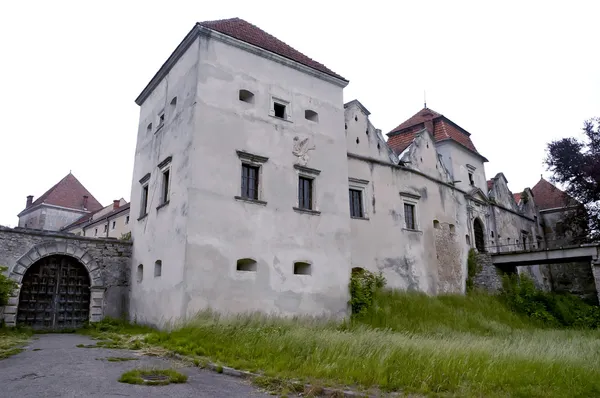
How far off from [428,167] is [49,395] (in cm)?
2019

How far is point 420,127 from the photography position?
25.8 metres

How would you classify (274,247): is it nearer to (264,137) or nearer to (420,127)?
(264,137)

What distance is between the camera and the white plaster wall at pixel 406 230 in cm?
1853

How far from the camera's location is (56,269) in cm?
1479

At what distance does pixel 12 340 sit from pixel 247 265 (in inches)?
257

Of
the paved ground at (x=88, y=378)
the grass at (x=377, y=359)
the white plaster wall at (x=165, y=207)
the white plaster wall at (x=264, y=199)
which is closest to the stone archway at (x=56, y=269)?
the white plaster wall at (x=165, y=207)

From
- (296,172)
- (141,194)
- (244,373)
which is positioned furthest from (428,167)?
(244,373)

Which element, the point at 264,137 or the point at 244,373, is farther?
the point at 264,137

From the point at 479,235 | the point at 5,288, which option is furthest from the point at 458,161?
the point at 5,288

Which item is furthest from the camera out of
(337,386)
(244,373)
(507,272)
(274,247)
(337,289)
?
(507,272)

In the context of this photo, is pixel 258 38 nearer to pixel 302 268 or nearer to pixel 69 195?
pixel 302 268

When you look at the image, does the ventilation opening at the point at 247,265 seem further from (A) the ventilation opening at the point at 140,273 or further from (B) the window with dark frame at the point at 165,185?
(A) the ventilation opening at the point at 140,273

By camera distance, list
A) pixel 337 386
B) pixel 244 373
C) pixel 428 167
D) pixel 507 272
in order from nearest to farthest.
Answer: pixel 337 386, pixel 244 373, pixel 428 167, pixel 507 272

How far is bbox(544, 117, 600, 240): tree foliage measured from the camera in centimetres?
2597
